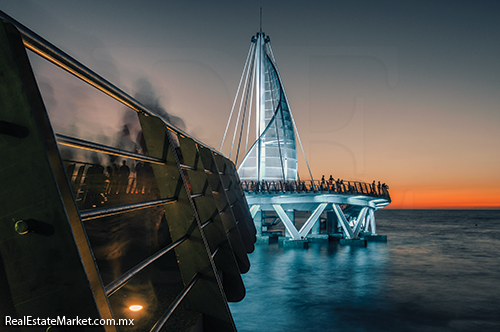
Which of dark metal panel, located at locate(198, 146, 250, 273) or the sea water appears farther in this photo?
the sea water

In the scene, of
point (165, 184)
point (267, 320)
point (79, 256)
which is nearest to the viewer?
point (79, 256)

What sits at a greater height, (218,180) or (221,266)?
(218,180)

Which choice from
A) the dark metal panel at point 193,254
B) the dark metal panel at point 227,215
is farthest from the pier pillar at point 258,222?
the dark metal panel at point 193,254

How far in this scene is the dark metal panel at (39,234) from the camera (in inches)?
29.8

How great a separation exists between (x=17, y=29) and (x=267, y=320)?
27.7 ft

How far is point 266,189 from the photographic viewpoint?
25094 millimetres

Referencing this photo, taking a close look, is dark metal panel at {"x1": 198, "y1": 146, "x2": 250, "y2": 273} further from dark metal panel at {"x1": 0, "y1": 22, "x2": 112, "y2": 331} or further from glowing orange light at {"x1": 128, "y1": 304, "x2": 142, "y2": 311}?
dark metal panel at {"x1": 0, "y1": 22, "x2": 112, "y2": 331}

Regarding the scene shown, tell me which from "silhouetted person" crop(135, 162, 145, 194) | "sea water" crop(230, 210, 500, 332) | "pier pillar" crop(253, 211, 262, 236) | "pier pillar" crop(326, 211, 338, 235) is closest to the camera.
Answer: "sea water" crop(230, 210, 500, 332)

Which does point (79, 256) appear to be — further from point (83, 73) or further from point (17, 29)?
point (83, 73)

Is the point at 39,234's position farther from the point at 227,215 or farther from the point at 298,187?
the point at 298,187

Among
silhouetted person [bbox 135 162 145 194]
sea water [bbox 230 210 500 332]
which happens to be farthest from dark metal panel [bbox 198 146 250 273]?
silhouetted person [bbox 135 162 145 194]

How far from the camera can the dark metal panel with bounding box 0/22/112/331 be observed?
2.48 feet

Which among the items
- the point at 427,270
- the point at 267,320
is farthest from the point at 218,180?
the point at 427,270

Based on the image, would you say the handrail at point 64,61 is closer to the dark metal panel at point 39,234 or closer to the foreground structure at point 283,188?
the dark metal panel at point 39,234
